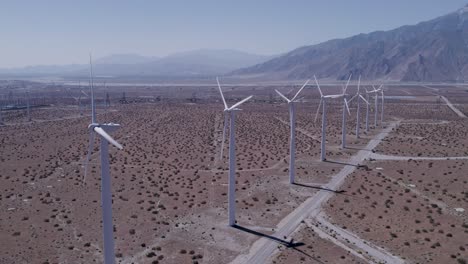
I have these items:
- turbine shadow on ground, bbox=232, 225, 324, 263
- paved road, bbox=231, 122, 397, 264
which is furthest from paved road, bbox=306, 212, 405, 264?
turbine shadow on ground, bbox=232, 225, 324, 263

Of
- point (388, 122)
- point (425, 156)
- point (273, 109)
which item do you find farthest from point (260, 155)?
point (273, 109)

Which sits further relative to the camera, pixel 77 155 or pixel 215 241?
pixel 77 155

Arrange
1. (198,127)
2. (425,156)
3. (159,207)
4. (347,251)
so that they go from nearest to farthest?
1. (347,251)
2. (159,207)
3. (425,156)
4. (198,127)

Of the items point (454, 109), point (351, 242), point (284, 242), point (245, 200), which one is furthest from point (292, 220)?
point (454, 109)

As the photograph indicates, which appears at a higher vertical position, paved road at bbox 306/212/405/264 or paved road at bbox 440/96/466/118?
paved road at bbox 306/212/405/264

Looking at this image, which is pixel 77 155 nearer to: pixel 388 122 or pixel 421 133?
pixel 421 133

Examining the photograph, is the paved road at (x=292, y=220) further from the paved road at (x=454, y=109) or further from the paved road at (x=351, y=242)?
the paved road at (x=454, y=109)

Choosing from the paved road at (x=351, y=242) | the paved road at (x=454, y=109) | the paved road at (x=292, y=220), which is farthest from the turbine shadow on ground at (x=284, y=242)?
the paved road at (x=454, y=109)

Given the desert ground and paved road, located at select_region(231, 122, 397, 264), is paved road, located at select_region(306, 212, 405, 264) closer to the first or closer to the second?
the desert ground
